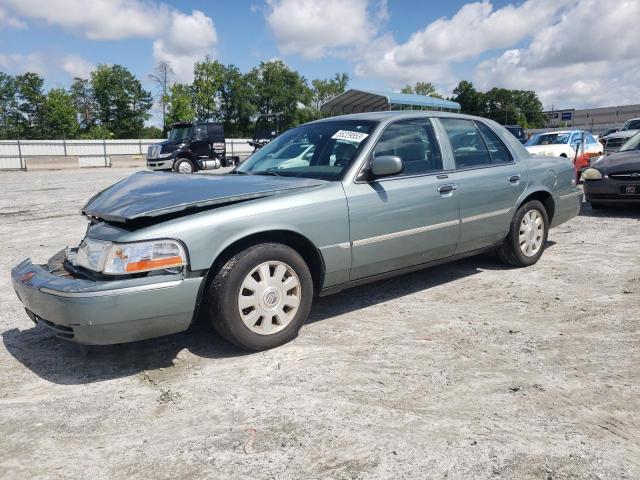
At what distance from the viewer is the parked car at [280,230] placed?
2924 millimetres

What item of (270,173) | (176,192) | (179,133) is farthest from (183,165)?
(176,192)

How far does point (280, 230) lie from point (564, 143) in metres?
13.4

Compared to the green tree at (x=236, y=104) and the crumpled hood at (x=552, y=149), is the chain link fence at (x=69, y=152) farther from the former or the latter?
the green tree at (x=236, y=104)

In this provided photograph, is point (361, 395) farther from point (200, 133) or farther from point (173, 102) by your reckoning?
point (173, 102)

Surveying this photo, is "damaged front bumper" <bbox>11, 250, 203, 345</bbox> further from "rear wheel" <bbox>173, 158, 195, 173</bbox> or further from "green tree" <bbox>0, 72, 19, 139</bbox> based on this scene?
"green tree" <bbox>0, 72, 19, 139</bbox>

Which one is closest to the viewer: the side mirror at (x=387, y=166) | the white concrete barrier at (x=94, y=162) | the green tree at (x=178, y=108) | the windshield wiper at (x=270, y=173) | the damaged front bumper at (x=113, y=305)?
the damaged front bumper at (x=113, y=305)

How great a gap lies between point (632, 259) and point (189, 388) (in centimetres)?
482

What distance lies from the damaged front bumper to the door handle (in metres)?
2.16

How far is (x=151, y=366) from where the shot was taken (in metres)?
3.26

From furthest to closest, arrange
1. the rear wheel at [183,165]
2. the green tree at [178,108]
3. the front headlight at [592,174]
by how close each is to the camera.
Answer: the green tree at [178,108] < the rear wheel at [183,165] < the front headlight at [592,174]

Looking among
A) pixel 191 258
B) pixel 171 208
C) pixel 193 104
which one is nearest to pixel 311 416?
pixel 191 258

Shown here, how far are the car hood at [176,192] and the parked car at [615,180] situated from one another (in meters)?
6.31

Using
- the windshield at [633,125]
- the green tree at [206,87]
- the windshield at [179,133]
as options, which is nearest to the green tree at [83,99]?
the green tree at [206,87]

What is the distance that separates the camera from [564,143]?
1443 cm
